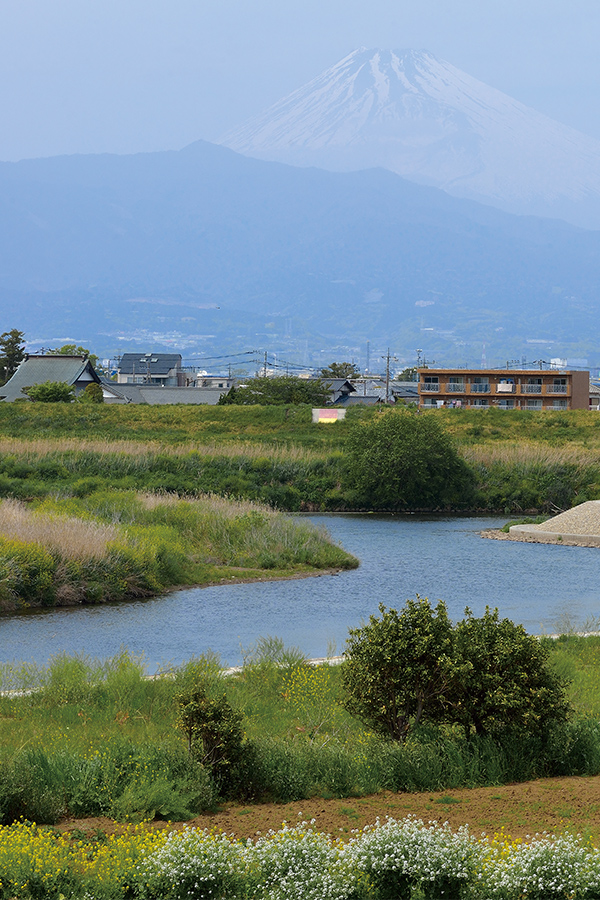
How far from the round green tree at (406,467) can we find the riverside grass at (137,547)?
14448 mm

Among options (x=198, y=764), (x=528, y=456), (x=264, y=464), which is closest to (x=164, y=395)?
(x=264, y=464)

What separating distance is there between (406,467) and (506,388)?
165 feet

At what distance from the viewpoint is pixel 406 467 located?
5088 centimetres

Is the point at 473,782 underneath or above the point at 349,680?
underneath

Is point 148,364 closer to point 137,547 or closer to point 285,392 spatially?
point 285,392

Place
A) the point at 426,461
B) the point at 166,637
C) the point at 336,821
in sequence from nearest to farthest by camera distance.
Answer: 1. the point at 336,821
2. the point at 166,637
3. the point at 426,461

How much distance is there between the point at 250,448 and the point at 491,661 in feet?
144

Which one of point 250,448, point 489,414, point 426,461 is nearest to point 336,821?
point 426,461

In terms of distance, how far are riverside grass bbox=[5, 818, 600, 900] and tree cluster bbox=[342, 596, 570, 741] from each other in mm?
3074

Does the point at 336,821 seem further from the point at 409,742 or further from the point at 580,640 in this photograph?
the point at 580,640

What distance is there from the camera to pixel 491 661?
36.8 feet

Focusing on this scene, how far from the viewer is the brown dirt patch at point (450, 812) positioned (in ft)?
30.2

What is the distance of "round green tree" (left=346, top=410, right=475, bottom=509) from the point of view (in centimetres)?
5084

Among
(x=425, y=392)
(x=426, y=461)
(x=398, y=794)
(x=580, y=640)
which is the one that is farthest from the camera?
(x=425, y=392)
